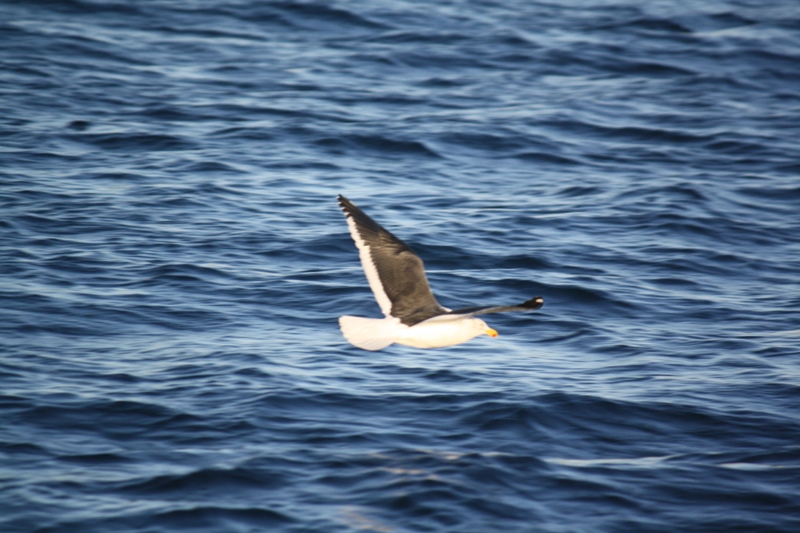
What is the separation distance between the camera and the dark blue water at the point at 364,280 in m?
6.50

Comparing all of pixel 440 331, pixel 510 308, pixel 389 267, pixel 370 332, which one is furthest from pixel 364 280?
pixel 510 308

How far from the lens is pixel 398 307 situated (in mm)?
7367

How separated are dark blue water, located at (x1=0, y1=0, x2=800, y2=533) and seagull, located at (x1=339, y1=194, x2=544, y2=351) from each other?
0.66 metres

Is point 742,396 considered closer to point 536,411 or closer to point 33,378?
point 536,411

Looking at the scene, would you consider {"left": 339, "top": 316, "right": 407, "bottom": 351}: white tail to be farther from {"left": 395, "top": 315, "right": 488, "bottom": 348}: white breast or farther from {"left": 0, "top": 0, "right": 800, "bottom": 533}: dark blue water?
{"left": 0, "top": 0, "right": 800, "bottom": 533}: dark blue water

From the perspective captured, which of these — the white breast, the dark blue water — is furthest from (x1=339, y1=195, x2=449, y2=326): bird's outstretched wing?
the dark blue water

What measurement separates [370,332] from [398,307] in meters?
0.54

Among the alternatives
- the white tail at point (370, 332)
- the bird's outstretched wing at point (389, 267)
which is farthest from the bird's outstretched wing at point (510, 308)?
the bird's outstretched wing at point (389, 267)

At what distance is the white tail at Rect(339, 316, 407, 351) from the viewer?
676 centimetres

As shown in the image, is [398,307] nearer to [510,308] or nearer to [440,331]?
[440,331]

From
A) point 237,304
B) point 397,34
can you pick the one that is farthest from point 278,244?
point 397,34

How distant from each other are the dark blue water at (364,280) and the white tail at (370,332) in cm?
71

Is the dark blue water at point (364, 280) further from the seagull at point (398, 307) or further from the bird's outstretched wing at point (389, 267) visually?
the bird's outstretched wing at point (389, 267)

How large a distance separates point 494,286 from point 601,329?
1.10m
